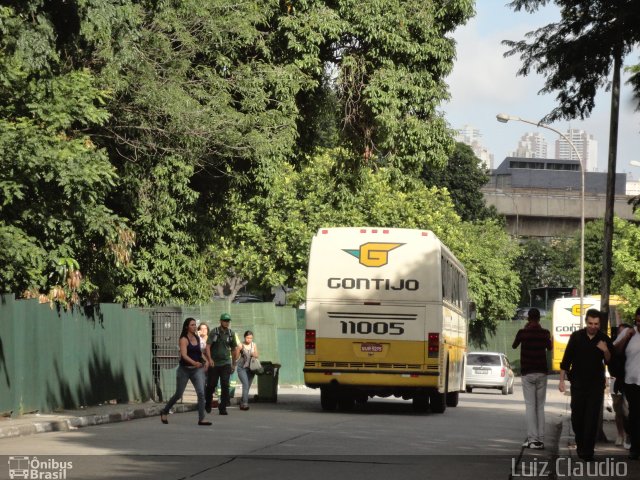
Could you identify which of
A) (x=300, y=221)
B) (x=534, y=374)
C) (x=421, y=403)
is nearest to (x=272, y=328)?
(x=300, y=221)

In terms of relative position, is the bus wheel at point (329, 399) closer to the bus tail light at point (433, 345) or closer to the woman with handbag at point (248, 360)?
the woman with handbag at point (248, 360)

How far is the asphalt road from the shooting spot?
46.1 feet

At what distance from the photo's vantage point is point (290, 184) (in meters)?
59.2

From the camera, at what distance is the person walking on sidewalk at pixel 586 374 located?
1583 centimetres

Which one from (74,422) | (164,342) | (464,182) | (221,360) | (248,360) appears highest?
(464,182)

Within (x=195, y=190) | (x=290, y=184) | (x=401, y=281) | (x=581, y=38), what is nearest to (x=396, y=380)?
(x=401, y=281)

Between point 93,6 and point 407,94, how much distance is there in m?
16.1

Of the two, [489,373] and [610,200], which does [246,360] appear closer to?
[610,200]

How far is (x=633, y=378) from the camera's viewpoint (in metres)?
16.1

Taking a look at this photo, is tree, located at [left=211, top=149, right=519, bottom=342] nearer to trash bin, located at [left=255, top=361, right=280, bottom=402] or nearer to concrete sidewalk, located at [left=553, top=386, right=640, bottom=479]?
trash bin, located at [left=255, top=361, right=280, bottom=402]

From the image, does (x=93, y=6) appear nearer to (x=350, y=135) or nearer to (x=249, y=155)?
(x=249, y=155)

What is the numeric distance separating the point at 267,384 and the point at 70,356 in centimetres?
873

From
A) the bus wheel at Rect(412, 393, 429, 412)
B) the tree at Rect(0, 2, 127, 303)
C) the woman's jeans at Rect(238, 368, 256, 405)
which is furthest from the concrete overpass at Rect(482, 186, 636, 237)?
the tree at Rect(0, 2, 127, 303)

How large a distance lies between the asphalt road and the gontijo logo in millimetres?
3068
